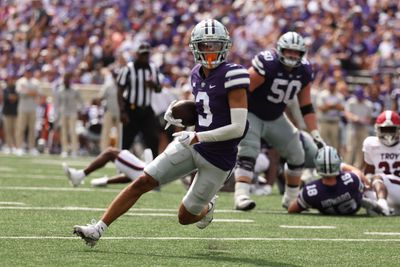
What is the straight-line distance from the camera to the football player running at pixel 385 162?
9.49 metres

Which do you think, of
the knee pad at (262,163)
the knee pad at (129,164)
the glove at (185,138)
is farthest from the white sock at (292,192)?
the glove at (185,138)

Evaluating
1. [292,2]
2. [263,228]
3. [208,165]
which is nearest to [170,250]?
[208,165]

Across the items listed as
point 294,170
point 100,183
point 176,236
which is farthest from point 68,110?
point 176,236

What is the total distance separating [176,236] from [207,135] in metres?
1.15

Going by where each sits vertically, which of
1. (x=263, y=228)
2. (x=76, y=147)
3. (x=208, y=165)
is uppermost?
(x=208, y=165)

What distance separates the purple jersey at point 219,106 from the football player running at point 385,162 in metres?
3.02

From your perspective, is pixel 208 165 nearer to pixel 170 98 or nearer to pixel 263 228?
pixel 263 228

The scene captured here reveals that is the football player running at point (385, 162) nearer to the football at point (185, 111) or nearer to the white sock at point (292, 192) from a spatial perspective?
the white sock at point (292, 192)

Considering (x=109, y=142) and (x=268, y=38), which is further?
(x=268, y=38)

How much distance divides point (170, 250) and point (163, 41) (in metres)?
16.3

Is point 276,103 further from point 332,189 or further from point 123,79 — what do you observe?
point 123,79

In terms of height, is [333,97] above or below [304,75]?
below

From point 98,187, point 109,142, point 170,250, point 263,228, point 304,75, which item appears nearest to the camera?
point 170,250

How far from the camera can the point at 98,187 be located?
11.6 metres
